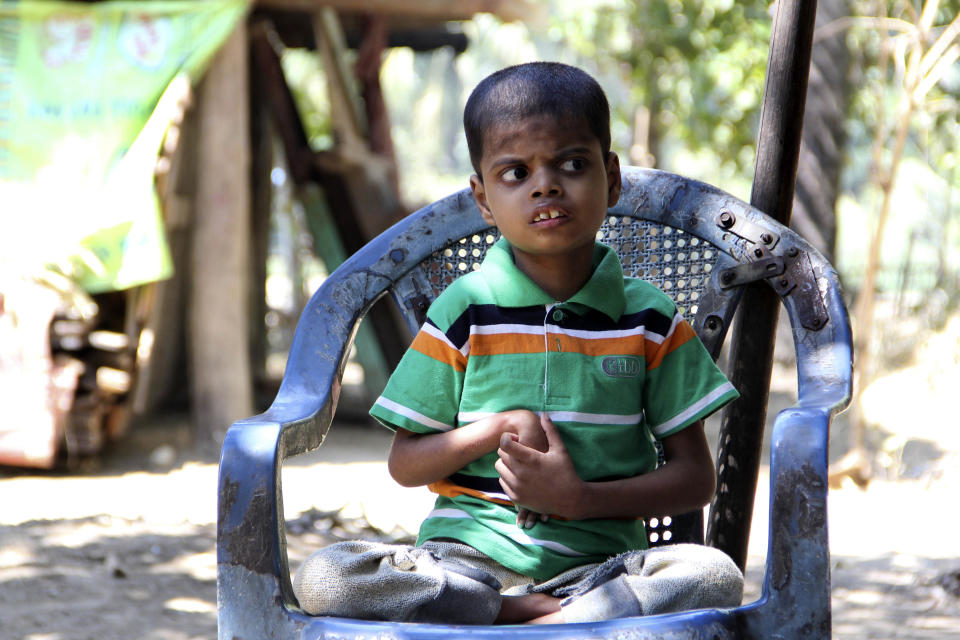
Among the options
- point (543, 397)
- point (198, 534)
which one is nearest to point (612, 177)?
point (543, 397)

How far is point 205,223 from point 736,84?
440 centimetres

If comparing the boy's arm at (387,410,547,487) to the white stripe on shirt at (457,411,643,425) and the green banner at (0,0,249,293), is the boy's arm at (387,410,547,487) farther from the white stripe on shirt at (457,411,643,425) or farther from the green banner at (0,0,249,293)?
the green banner at (0,0,249,293)

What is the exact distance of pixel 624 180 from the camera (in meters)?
2.16

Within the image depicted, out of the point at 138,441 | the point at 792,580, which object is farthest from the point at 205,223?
the point at 792,580

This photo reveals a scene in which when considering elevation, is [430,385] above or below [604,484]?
above

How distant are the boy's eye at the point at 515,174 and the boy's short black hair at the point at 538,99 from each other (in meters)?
0.08

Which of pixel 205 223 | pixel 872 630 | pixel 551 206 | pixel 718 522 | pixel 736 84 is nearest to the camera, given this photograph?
pixel 551 206

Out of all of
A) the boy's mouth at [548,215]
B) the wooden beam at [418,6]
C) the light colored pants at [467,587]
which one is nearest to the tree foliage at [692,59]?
the wooden beam at [418,6]

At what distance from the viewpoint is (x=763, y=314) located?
2.01m

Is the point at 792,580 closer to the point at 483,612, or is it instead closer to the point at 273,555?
the point at 483,612

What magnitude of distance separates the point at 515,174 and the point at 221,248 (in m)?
4.42

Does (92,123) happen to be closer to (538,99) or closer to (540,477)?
(538,99)

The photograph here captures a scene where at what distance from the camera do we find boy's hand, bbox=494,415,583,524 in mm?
1554

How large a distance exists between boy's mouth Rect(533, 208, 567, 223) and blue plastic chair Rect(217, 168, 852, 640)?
47 centimetres
